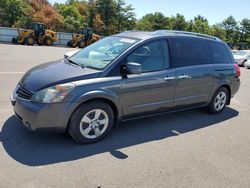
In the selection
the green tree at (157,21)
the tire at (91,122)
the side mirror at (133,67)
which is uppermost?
the green tree at (157,21)

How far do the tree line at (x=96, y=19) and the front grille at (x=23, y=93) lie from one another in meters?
42.7

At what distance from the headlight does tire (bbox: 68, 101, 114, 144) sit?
318 millimetres

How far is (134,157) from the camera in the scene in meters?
4.08

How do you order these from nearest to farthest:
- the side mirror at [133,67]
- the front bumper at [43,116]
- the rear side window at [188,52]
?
the front bumper at [43,116] < the side mirror at [133,67] < the rear side window at [188,52]

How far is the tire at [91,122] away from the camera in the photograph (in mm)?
4156

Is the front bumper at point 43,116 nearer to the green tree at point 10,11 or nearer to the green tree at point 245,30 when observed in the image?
the green tree at point 10,11

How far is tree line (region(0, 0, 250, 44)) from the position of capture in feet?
151

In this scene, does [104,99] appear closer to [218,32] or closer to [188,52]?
[188,52]

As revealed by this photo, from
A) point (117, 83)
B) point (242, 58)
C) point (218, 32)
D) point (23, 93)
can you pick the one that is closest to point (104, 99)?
point (117, 83)

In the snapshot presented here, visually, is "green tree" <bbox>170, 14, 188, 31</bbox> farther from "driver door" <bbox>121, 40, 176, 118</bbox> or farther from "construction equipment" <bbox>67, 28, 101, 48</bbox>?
"driver door" <bbox>121, 40, 176, 118</bbox>

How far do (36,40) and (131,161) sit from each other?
965 inches

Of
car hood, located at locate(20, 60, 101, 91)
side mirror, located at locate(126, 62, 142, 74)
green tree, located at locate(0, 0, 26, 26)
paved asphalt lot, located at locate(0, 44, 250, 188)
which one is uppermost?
green tree, located at locate(0, 0, 26, 26)

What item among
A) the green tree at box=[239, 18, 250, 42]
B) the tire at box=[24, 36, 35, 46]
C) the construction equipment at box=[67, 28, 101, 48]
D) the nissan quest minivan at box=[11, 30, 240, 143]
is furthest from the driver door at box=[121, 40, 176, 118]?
the green tree at box=[239, 18, 250, 42]

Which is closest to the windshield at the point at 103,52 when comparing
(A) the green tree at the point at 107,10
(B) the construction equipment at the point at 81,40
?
(B) the construction equipment at the point at 81,40
